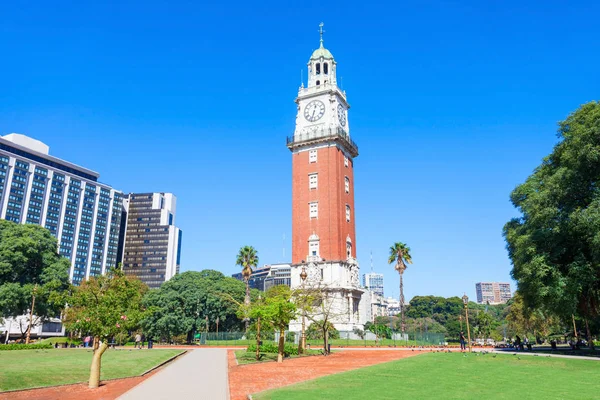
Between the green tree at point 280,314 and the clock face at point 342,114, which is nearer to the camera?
the green tree at point 280,314

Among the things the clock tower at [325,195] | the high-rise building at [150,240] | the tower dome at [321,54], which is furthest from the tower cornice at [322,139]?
the high-rise building at [150,240]

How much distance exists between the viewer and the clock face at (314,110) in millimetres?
68306

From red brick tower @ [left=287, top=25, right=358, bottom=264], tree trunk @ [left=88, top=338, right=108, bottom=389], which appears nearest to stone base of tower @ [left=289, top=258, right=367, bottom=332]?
red brick tower @ [left=287, top=25, right=358, bottom=264]

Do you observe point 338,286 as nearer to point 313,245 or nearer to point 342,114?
point 313,245

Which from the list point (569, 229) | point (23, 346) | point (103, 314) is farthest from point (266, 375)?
point (23, 346)

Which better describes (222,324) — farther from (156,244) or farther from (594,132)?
(156,244)

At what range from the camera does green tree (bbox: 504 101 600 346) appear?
2766cm

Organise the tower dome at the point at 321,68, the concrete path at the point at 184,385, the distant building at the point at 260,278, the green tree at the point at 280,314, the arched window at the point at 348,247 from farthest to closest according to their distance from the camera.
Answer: the distant building at the point at 260,278 → the tower dome at the point at 321,68 → the arched window at the point at 348,247 → the green tree at the point at 280,314 → the concrete path at the point at 184,385

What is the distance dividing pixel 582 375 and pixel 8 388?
23.8m

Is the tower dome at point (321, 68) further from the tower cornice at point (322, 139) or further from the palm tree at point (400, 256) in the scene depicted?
the palm tree at point (400, 256)

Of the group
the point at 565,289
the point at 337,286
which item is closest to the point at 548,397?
the point at 565,289

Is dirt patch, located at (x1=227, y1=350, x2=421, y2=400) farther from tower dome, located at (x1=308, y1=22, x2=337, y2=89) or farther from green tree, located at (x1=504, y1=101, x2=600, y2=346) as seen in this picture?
tower dome, located at (x1=308, y1=22, x2=337, y2=89)

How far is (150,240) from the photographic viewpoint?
158375 millimetres

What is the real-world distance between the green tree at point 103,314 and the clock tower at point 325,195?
4046cm
